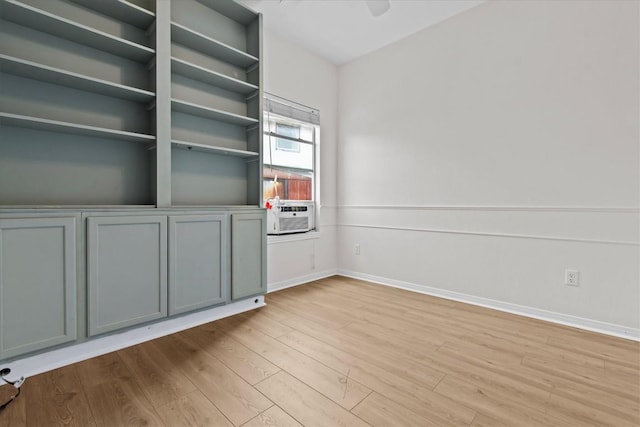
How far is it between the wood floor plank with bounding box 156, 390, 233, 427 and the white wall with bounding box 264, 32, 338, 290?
1.80 m

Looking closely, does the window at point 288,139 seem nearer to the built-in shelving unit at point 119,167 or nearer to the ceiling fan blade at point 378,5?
the built-in shelving unit at point 119,167

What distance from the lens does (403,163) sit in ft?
10.9

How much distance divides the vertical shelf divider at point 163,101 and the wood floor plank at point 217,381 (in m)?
0.99

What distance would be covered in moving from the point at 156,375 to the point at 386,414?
4.04ft

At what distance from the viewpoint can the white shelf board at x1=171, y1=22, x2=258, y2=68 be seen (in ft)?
7.47

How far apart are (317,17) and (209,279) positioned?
8.79 feet

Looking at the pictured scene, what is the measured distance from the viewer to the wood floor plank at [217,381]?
134cm

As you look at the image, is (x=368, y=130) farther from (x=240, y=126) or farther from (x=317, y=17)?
(x=240, y=126)

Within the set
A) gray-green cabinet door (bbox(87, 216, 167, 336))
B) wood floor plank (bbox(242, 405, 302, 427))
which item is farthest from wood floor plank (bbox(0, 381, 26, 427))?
wood floor plank (bbox(242, 405, 302, 427))

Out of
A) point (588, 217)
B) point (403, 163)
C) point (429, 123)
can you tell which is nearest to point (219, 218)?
point (403, 163)

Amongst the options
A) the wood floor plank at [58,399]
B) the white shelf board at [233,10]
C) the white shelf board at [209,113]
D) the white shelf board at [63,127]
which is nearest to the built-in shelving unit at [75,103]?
the white shelf board at [63,127]

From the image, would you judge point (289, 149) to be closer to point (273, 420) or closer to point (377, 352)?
point (377, 352)

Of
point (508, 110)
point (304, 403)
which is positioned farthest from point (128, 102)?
point (508, 110)

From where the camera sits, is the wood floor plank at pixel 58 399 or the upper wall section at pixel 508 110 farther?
the upper wall section at pixel 508 110
